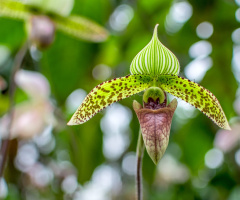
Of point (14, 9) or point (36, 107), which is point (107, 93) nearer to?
point (14, 9)

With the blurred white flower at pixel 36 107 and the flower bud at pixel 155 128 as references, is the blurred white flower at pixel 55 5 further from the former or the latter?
the flower bud at pixel 155 128

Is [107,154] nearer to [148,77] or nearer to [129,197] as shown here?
[129,197]

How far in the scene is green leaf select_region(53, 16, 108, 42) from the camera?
3.64 ft

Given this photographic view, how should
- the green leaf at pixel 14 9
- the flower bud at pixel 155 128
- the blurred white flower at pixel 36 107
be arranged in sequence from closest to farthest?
the flower bud at pixel 155 128 < the green leaf at pixel 14 9 < the blurred white flower at pixel 36 107

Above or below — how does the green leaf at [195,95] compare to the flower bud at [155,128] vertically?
above

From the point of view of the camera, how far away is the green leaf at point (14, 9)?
108 centimetres

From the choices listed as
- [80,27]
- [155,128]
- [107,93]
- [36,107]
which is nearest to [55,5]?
[80,27]

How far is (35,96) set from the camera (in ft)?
4.23

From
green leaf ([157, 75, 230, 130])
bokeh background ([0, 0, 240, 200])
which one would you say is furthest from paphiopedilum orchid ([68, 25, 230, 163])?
bokeh background ([0, 0, 240, 200])


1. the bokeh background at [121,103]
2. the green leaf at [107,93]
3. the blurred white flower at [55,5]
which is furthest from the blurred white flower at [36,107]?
the green leaf at [107,93]

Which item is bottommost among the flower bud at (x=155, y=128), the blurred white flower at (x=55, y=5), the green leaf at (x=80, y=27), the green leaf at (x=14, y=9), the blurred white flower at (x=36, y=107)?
the blurred white flower at (x=36, y=107)

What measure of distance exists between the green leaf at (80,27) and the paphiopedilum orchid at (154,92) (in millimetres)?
477

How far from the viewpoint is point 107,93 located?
639 millimetres

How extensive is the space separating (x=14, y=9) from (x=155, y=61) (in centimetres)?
62
